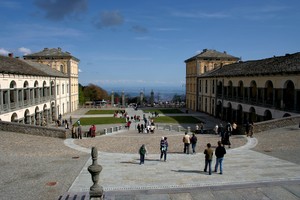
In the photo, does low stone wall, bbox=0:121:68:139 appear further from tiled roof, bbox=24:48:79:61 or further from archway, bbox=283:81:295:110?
tiled roof, bbox=24:48:79:61

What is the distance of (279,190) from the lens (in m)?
10.1

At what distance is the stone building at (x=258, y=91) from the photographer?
94.4 ft

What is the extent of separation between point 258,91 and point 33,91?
90.5 feet

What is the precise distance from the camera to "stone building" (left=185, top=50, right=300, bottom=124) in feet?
94.4

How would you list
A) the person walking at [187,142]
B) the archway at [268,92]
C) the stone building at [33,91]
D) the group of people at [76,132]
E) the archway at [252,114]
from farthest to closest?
the archway at [252,114] < the archway at [268,92] < the stone building at [33,91] < the group of people at [76,132] < the person walking at [187,142]

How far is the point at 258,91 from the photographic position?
3444cm

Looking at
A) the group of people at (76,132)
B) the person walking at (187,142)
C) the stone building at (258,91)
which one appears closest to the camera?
the person walking at (187,142)

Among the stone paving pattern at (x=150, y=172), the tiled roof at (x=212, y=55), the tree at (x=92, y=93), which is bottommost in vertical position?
the stone paving pattern at (x=150, y=172)

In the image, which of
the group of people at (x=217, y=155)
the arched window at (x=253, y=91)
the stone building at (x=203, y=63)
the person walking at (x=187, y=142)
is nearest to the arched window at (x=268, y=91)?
the arched window at (x=253, y=91)

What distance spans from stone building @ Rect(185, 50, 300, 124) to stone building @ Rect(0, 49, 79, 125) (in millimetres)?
25988

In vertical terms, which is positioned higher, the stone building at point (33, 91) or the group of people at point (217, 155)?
the stone building at point (33, 91)

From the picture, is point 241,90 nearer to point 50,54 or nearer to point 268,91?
point 268,91

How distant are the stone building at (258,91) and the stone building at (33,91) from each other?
85.3ft

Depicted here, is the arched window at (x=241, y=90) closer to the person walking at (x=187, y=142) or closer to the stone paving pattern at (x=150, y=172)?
the stone paving pattern at (x=150, y=172)
